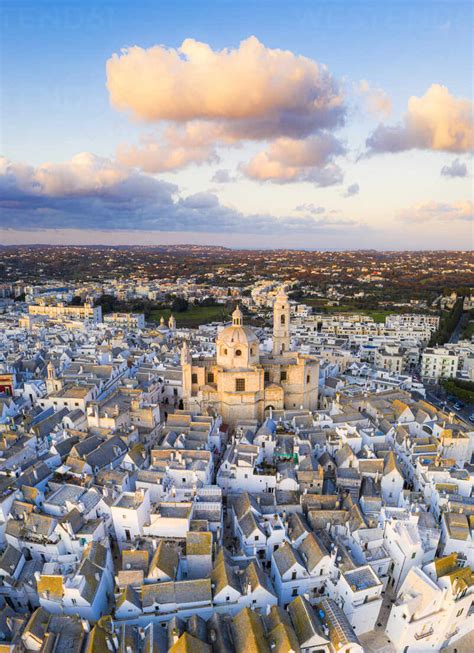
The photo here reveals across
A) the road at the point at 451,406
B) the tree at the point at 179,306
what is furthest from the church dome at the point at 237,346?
the tree at the point at 179,306

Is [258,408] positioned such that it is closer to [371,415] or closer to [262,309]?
[371,415]

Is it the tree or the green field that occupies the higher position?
the tree

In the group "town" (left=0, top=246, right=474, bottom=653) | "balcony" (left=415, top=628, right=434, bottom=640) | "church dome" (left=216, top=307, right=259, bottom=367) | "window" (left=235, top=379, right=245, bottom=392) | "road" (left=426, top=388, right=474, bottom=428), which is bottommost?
"balcony" (left=415, top=628, right=434, bottom=640)

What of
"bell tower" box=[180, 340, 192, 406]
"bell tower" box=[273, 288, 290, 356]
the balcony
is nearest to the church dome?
"bell tower" box=[180, 340, 192, 406]

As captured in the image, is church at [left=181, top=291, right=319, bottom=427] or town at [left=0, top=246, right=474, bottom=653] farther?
church at [left=181, top=291, right=319, bottom=427]

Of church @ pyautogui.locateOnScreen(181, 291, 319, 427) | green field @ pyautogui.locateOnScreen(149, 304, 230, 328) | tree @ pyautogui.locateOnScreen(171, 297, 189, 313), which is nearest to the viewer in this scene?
church @ pyautogui.locateOnScreen(181, 291, 319, 427)

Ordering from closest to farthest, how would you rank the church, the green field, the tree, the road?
the church, the road, the green field, the tree

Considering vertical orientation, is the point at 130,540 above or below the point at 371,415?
below

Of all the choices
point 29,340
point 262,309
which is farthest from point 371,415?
point 262,309

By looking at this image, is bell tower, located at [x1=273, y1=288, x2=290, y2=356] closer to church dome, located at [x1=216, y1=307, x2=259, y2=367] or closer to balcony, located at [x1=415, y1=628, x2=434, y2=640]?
church dome, located at [x1=216, y1=307, x2=259, y2=367]
